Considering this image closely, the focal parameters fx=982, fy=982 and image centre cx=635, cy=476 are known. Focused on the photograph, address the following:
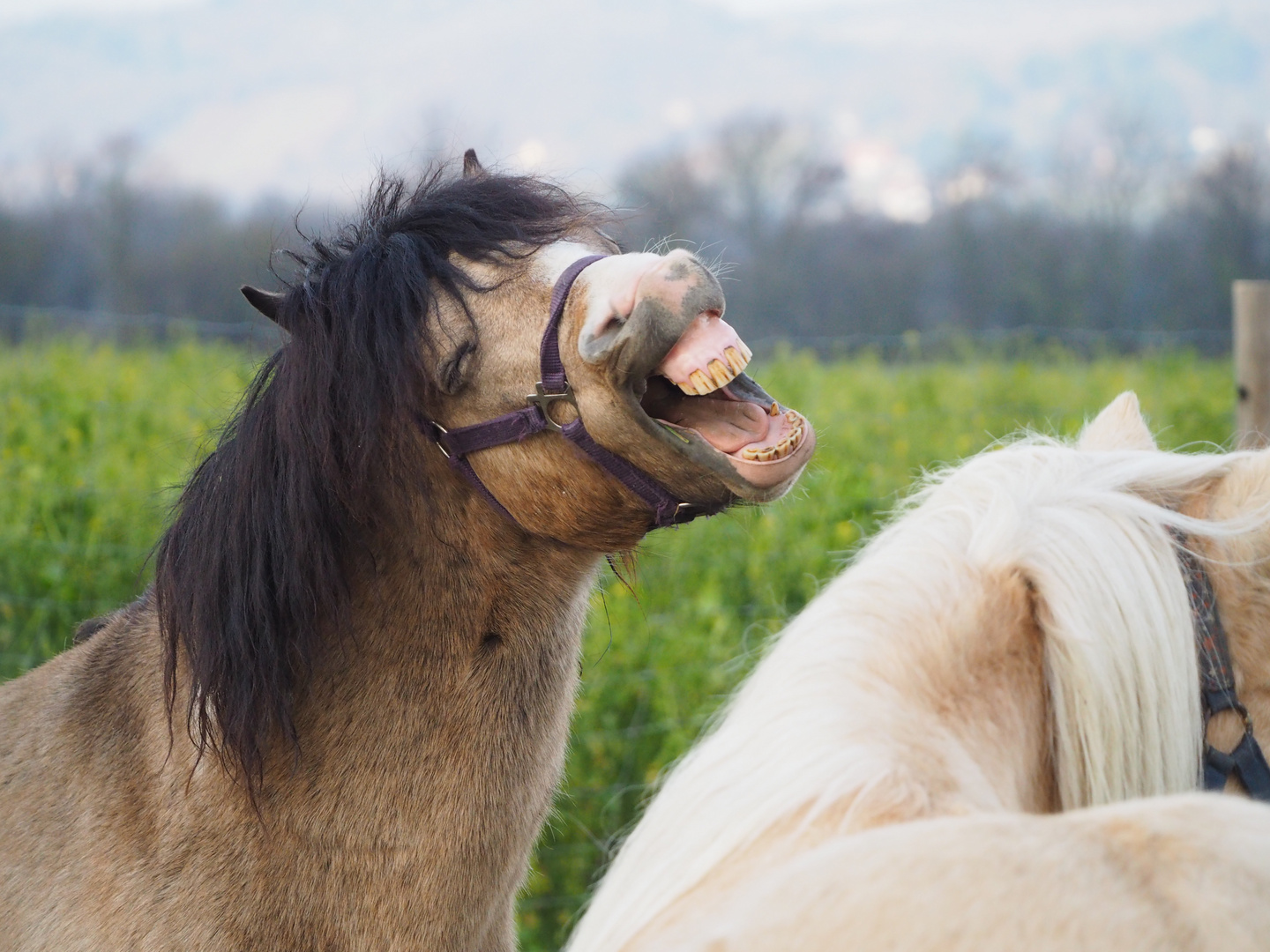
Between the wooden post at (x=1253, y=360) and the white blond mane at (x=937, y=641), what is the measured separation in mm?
2510

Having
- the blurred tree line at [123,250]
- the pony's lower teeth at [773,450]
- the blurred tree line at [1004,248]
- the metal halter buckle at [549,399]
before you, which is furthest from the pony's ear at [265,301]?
the blurred tree line at [1004,248]

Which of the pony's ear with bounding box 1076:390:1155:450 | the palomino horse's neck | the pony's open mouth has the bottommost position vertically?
the palomino horse's neck

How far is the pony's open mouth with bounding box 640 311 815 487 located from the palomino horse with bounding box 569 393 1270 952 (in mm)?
233

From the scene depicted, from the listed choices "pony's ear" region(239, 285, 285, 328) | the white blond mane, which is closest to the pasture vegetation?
"pony's ear" region(239, 285, 285, 328)

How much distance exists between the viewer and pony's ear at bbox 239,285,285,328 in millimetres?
1712

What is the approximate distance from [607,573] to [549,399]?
0.99m

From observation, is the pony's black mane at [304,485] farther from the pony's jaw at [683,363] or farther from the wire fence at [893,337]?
the wire fence at [893,337]

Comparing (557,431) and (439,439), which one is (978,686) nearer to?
(557,431)

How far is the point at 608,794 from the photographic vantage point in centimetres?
380

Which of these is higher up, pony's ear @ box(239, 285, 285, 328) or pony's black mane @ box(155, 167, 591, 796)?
pony's ear @ box(239, 285, 285, 328)

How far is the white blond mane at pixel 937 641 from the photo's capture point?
1.00m

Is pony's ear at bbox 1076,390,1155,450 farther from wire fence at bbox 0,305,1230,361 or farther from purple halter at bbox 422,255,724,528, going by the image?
wire fence at bbox 0,305,1230,361

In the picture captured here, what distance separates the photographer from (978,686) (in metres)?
1.13

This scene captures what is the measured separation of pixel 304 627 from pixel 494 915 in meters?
0.62
